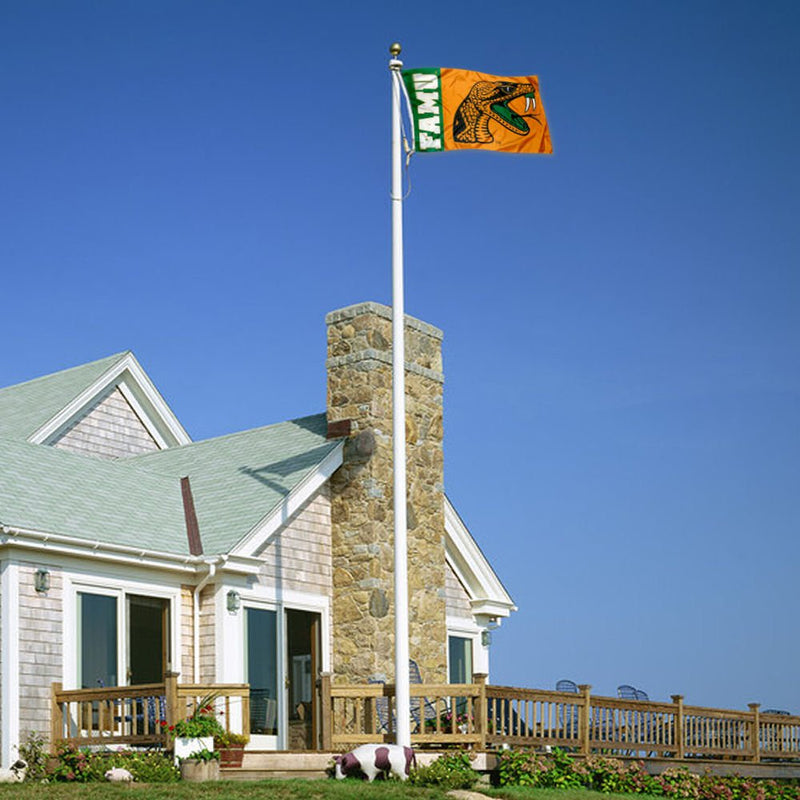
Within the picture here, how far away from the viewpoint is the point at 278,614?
20.3 meters

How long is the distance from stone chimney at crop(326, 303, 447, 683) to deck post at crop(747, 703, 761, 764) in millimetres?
5018

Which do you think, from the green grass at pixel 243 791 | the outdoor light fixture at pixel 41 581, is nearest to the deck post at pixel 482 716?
the green grass at pixel 243 791

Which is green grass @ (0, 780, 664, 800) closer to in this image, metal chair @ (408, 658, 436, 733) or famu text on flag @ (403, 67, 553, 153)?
metal chair @ (408, 658, 436, 733)

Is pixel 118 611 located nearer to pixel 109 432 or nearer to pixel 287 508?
pixel 287 508

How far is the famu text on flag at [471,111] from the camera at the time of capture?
18062 mm

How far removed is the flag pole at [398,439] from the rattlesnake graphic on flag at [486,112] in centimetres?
84

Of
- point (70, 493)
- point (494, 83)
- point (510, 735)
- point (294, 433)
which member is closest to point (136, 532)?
point (70, 493)

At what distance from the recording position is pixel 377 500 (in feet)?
70.0

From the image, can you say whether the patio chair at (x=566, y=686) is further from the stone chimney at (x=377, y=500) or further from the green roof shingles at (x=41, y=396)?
the green roof shingles at (x=41, y=396)

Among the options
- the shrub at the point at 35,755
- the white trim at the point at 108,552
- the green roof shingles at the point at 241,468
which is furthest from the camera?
the green roof shingles at the point at 241,468

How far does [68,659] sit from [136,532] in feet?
7.25

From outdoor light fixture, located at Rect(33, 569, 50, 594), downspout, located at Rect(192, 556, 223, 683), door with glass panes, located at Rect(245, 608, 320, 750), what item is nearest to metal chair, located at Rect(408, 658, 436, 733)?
door with glass panes, located at Rect(245, 608, 320, 750)

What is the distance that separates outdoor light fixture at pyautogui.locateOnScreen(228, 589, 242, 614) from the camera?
19.5 m

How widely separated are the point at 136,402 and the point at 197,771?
11990mm
